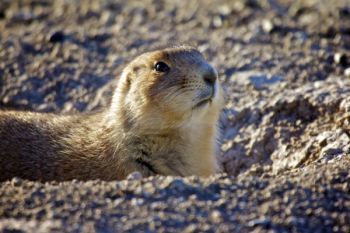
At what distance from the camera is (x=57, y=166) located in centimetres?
672

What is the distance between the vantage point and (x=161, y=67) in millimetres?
6625

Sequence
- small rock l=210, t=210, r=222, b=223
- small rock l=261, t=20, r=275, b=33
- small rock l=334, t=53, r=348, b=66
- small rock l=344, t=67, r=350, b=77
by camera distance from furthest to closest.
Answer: small rock l=261, t=20, r=275, b=33, small rock l=334, t=53, r=348, b=66, small rock l=344, t=67, r=350, b=77, small rock l=210, t=210, r=222, b=223

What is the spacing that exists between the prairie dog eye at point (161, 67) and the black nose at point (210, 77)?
41 centimetres

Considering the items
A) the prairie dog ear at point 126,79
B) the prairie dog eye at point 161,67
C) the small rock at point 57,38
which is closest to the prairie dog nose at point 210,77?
the prairie dog eye at point 161,67

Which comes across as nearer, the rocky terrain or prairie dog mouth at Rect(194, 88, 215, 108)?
the rocky terrain

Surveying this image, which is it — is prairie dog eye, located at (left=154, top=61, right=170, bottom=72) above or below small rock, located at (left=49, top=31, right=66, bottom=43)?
below

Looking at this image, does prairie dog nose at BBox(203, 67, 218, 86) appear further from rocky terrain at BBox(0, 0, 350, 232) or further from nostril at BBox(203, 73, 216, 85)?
rocky terrain at BBox(0, 0, 350, 232)

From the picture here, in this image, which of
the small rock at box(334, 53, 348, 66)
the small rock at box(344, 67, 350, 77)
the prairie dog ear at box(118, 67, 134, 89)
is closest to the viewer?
the prairie dog ear at box(118, 67, 134, 89)

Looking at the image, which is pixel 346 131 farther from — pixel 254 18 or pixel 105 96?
pixel 254 18

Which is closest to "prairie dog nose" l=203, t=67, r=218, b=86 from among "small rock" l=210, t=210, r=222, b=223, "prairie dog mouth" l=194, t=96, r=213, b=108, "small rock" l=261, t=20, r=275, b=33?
"prairie dog mouth" l=194, t=96, r=213, b=108

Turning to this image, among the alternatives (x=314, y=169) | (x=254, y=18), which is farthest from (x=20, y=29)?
(x=314, y=169)

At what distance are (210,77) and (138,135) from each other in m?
0.81

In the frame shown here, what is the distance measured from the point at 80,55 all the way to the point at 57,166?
285 cm

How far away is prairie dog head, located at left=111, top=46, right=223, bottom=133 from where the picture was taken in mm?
6289
